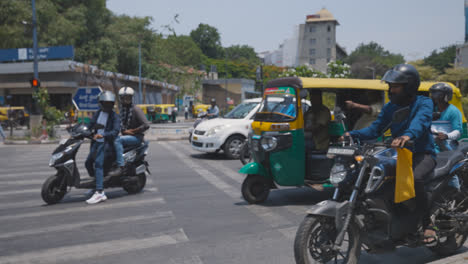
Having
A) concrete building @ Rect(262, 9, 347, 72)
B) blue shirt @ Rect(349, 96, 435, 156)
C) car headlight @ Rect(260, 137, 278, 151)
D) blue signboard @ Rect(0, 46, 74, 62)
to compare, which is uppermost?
concrete building @ Rect(262, 9, 347, 72)

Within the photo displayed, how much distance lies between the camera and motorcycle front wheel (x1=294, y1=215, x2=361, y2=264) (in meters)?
3.32

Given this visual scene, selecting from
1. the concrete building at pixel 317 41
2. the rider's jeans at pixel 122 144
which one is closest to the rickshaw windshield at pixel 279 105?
the rider's jeans at pixel 122 144

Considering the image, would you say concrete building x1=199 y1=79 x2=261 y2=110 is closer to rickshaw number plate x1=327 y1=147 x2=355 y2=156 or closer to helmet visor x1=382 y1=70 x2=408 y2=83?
helmet visor x1=382 y1=70 x2=408 y2=83

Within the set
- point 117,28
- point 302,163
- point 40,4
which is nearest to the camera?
point 302,163

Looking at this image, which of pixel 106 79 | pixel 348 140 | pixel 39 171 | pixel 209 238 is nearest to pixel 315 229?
pixel 348 140

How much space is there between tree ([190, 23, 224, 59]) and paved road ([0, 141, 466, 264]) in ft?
367

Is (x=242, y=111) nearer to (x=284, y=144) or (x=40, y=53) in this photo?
(x=284, y=144)

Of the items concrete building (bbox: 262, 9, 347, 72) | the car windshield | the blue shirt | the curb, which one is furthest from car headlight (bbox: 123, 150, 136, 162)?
concrete building (bbox: 262, 9, 347, 72)

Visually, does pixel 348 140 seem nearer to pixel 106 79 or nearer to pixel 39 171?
pixel 39 171

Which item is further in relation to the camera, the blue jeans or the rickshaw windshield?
the blue jeans

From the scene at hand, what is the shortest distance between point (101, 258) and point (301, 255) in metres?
2.10

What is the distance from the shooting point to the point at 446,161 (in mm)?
3986

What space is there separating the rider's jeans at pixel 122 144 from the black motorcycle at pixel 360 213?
14.1 feet

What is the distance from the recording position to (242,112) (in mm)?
12820
